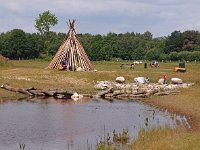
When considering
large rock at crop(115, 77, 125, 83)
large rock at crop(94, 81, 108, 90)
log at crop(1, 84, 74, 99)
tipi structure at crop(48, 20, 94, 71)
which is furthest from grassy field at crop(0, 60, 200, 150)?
tipi structure at crop(48, 20, 94, 71)

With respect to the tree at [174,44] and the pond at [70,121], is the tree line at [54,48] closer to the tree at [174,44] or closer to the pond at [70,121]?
the tree at [174,44]

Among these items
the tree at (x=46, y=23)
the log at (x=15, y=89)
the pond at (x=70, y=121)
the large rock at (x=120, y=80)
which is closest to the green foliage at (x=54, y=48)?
the tree at (x=46, y=23)

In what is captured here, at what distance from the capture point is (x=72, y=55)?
6925 cm

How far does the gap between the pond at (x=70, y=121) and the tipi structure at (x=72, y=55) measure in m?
22.5

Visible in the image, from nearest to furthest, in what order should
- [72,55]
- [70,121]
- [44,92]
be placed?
[70,121], [44,92], [72,55]

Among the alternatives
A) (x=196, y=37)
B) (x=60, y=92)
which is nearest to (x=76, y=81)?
(x=60, y=92)

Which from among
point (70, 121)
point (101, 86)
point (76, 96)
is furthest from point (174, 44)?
point (70, 121)

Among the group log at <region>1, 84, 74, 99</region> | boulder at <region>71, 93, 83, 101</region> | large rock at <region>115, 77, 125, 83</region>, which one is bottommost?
boulder at <region>71, 93, 83, 101</region>

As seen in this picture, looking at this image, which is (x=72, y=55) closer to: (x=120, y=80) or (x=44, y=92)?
(x=120, y=80)

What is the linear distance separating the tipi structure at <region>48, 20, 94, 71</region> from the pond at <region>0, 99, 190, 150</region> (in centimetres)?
2250

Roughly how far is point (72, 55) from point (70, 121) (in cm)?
3660

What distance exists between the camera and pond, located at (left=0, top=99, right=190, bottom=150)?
85.5ft

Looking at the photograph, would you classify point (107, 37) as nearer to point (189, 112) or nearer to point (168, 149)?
point (189, 112)

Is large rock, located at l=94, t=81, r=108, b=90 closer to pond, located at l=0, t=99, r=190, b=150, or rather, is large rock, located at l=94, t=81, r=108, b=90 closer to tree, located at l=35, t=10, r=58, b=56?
pond, located at l=0, t=99, r=190, b=150
